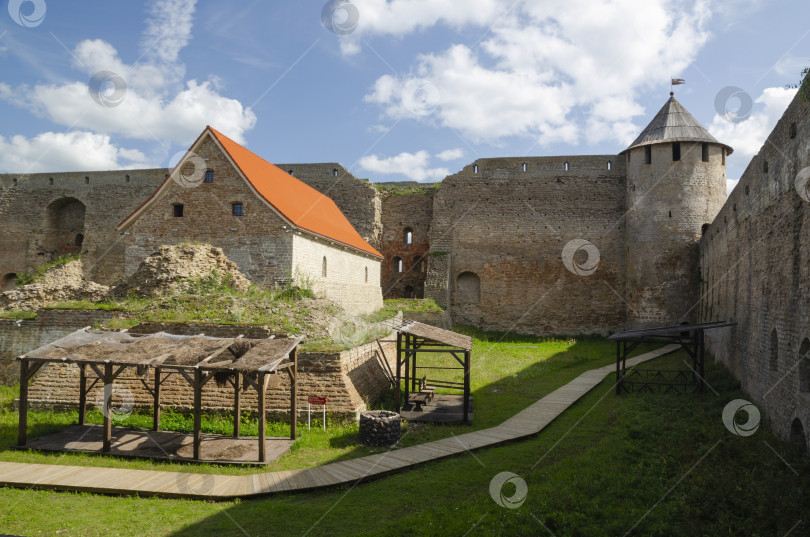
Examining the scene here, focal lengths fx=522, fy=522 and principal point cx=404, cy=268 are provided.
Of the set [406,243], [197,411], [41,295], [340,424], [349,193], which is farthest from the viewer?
[406,243]

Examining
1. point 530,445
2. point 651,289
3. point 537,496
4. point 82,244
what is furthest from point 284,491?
point 82,244

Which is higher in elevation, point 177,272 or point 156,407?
point 177,272

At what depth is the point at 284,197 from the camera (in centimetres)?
2073

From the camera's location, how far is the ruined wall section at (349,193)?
3083 centimetres

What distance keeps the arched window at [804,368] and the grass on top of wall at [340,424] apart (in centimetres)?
623

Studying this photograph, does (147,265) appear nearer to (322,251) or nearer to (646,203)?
(322,251)

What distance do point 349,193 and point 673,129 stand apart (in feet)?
57.7

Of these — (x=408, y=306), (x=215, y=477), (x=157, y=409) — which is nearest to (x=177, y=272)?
(x=157, y=409)

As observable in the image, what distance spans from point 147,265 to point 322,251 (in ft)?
21.1

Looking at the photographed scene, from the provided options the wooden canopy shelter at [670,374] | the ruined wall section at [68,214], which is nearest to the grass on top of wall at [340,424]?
the wooden canopy shelter at [670,374]

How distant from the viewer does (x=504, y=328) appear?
29375 mm

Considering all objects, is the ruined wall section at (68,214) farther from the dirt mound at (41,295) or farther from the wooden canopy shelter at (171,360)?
the wooden canopy shelter at (171,360)

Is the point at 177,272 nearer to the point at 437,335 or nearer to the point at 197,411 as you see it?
the point at 197,411

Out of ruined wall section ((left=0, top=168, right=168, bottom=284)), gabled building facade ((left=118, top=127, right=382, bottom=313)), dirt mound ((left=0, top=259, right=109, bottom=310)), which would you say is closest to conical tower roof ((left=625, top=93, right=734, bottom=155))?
gabled building facade ((left=118, top=127, right=382, bottom=313))
